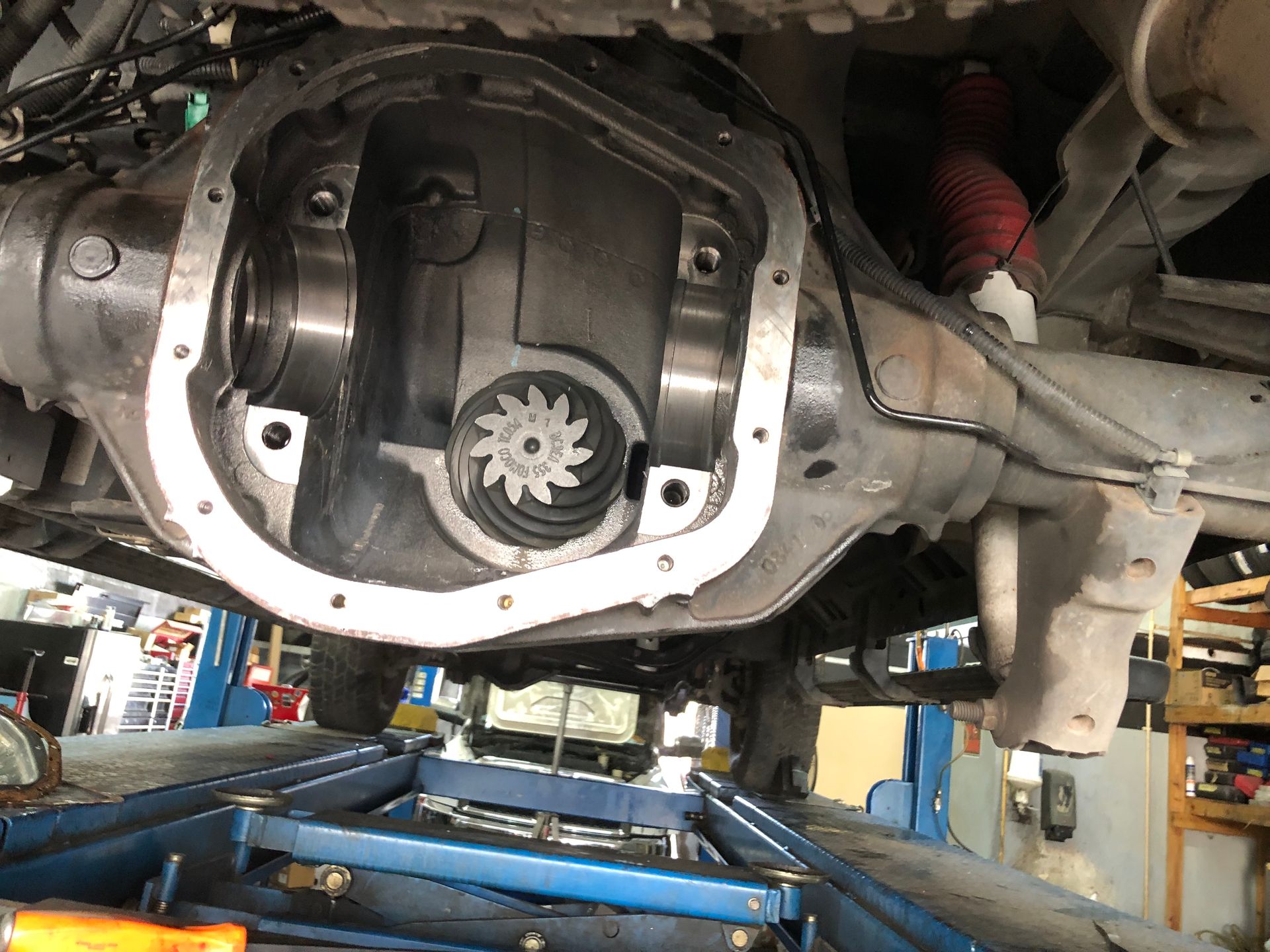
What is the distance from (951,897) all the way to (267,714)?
88.0 inches

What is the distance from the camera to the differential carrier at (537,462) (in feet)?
3.92

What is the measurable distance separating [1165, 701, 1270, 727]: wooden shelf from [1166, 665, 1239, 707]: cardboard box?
3 cm

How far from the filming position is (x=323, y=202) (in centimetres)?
103

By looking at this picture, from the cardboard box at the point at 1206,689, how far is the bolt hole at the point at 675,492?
4.05 metres

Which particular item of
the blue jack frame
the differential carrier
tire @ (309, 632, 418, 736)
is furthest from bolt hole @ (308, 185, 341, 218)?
the blue jack frame

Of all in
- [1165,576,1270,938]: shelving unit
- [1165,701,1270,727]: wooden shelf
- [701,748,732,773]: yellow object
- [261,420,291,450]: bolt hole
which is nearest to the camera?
[261,420,291,450]: bolt hole

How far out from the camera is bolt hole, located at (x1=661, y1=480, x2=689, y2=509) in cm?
92

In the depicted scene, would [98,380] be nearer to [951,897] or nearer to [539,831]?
[951,897]

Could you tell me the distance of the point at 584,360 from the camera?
4.18ft

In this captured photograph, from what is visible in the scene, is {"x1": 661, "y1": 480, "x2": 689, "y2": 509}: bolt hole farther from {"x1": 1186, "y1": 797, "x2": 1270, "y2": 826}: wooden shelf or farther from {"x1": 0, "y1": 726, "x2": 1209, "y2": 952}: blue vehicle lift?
{"x1": 1186, "y1": 797, "x2": 1270, "y2": 826}: wooden shelf

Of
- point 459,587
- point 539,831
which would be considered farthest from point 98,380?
point 539,831

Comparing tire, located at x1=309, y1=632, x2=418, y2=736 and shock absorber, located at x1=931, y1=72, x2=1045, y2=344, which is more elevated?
shock absorber, located at x1=931, y1=72, x2=1045, y2=344

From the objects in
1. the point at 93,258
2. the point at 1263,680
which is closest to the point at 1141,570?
the point at 93,258

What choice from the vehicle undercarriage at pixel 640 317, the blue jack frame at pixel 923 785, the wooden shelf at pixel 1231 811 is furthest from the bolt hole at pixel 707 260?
the wooden shelf at pixel 1231 811
